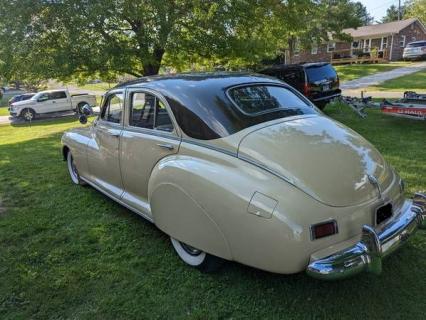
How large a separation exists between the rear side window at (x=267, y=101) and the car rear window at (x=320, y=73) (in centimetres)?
730


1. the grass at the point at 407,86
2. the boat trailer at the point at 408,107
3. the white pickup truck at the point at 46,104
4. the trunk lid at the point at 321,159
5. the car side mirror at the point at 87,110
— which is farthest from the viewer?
the white pickup truck at the point at 46,104

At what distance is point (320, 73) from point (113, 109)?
7.91 m

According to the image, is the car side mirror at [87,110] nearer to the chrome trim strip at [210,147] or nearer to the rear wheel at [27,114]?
the chrome trim strip at [210,147]

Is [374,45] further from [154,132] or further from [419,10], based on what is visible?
[154,132]

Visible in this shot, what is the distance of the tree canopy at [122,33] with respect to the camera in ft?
33.7

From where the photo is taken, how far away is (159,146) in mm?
3367

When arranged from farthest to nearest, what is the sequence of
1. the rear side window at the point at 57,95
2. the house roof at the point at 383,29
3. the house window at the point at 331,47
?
the house window at the point at 331,47 → the house roof at the point at 383,29 → the rear side window at the point at 57,95

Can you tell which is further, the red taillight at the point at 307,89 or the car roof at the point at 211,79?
Answer: the red taillight at the point at 307,89

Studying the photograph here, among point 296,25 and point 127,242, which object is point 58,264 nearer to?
point 127,242

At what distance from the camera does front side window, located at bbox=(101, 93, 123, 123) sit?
13.8 feet

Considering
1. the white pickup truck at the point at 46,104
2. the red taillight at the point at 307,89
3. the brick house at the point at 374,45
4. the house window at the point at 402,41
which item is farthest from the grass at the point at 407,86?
the house window at the point at 402,41

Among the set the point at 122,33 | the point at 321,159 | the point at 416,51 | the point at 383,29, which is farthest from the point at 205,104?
the point at 383,29

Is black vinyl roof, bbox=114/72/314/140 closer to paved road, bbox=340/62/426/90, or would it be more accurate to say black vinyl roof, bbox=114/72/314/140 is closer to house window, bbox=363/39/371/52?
paved road, bbox=340/62/426/90

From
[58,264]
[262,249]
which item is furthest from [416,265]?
[58,264]
